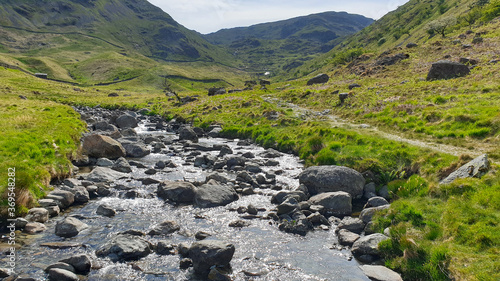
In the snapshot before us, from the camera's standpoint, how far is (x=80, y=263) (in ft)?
43.3

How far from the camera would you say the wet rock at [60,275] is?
482 inches

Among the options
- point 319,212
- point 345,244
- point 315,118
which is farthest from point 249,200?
point 315,118

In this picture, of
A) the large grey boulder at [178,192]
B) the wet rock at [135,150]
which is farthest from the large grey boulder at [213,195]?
the wet rock at [135,150]

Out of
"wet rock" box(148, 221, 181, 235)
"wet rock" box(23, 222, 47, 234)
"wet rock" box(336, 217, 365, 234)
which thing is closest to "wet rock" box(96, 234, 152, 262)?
"wet rock" box(148, 221, 181, 235)

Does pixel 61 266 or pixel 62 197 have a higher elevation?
pixel 62 197

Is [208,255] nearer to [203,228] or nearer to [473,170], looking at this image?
[203,228]

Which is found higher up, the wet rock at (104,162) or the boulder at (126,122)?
the boulder at (126,122)

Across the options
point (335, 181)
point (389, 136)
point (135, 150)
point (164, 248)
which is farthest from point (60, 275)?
point (389, 136)

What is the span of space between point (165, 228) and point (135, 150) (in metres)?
22.4

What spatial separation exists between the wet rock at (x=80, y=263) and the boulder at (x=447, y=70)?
56954 mm

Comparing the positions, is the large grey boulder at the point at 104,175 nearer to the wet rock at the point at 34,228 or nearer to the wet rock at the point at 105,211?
the wet rock at the point at 105,211

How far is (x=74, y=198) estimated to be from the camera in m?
21.1

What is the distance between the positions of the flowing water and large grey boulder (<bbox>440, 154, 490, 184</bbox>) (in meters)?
8.05

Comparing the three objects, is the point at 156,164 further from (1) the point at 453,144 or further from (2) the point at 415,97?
(2) the point at 415,97
